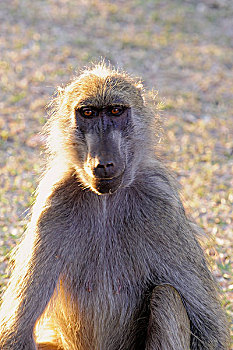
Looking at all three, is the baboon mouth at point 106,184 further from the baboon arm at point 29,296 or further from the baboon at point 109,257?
the baboon arm at point 29,296

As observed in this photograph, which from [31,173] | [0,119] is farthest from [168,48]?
[31,173]

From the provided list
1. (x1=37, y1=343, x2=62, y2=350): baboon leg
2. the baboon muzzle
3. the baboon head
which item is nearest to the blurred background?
(x1=37, y1=343, x2=62, y2=350): baboon leg

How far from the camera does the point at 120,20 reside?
10.4 metres

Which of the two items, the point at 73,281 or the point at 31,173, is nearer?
the point at 73,281

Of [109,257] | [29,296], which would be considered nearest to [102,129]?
[109,257]

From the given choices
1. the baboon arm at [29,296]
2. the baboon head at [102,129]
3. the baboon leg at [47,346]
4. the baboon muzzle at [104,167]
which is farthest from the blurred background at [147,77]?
the baboon muzzle at [104,167]

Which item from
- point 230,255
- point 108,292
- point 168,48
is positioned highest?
point 168,48

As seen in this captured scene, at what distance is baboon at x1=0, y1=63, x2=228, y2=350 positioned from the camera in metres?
3.38

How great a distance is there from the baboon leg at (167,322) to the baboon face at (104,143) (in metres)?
0.66

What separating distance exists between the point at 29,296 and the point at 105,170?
0.80 m

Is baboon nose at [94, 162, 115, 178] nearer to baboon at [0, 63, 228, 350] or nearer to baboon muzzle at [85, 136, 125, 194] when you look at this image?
baboon muzzle at [85, 136, 125, 194]

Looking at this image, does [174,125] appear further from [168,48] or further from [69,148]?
[69,148]

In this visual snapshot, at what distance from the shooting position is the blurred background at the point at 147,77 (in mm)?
5816

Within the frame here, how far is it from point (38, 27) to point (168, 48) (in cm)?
204
